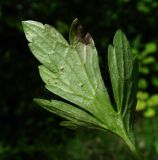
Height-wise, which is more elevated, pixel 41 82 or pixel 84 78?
pixel 84 78

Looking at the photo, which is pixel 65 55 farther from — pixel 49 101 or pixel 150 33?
pixel 150 33

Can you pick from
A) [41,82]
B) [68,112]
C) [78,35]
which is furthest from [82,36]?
[41,82]

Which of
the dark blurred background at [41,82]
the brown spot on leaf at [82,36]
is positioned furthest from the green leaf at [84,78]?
the dark blurred background at [41,82]

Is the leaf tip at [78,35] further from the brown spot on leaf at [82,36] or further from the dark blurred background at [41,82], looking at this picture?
the dark blurred background at [41,82]

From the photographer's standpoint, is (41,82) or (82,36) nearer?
(82,36)

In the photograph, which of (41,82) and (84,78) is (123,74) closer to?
(84,78)

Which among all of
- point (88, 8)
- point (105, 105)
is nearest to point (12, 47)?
point (88, 8)

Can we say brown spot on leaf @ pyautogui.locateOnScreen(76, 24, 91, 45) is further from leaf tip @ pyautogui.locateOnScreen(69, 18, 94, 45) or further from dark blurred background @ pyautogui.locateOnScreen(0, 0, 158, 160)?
dark blurred background @ pyautogui.locateOnScreen(0, 0, 158, 160)
